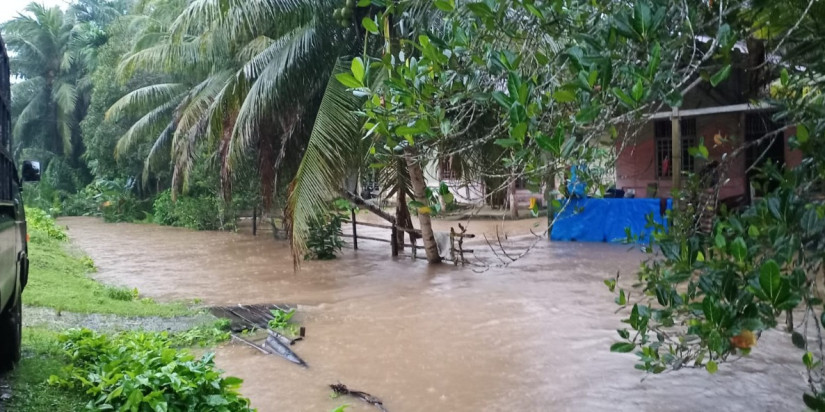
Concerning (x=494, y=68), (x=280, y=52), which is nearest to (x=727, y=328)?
(x=494, y=68)

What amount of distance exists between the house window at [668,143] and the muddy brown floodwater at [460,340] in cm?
277

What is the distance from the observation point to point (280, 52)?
11.3 m

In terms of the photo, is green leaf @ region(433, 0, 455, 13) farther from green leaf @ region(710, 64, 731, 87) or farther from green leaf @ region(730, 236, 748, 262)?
green leaf @ region(730, 236, 748, 262)

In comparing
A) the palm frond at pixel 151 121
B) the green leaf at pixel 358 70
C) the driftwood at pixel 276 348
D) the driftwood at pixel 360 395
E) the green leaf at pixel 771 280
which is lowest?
the driftwood at pixel 360 395

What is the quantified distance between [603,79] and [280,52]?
32.2ft

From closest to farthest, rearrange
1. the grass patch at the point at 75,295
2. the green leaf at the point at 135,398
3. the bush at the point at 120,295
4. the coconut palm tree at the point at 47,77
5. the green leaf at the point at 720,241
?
the green leaf at the point at 720,241 < the green leaf at the point at 135,398 < the grass patch at the point at 75,295 < the bush at the point at 120,295 < the coconut palm tree at the point at 47,77

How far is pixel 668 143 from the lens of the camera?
1578 cm

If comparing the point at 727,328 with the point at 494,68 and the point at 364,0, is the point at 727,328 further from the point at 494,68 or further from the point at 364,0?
the point at 364,0

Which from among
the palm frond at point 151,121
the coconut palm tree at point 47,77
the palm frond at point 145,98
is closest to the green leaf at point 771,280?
the palm frond at point 145,98

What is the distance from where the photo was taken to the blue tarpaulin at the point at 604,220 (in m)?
13.9

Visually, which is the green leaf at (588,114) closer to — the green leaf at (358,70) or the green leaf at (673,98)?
the green leaf at (673,98)

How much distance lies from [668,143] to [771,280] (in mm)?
14896

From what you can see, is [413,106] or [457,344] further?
[457,344]

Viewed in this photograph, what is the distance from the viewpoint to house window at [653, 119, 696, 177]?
603 inches
